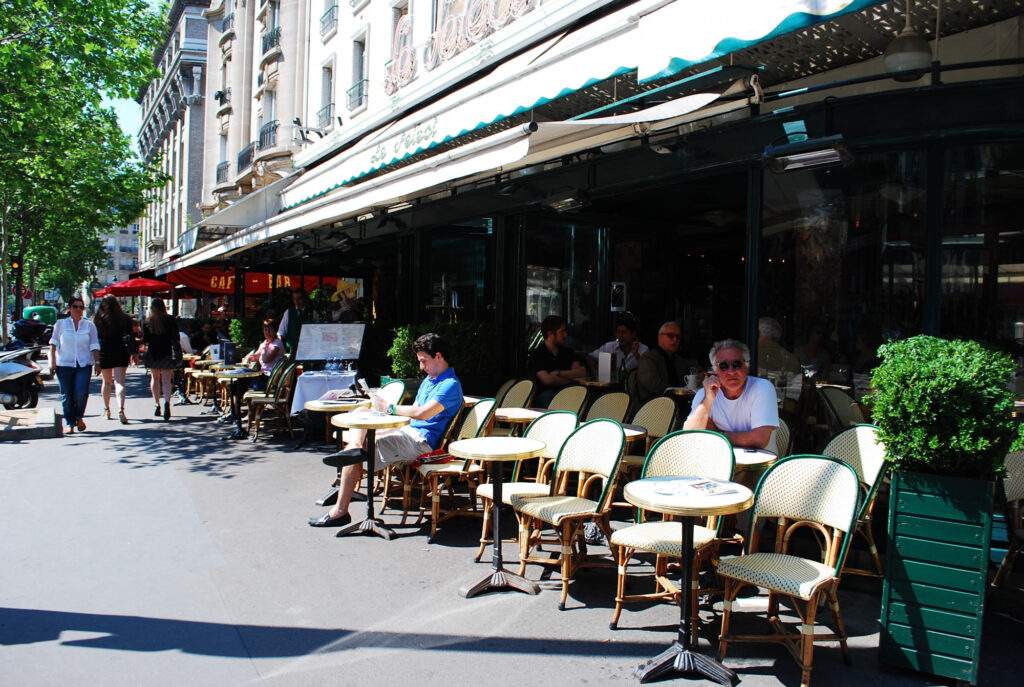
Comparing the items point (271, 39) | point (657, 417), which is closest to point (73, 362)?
point (657, 417)

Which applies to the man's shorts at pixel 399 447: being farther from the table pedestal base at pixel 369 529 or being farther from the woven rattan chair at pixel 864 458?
the woven rattan chair at pixel 864 458

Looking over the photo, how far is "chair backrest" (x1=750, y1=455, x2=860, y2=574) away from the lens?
359 centimetres

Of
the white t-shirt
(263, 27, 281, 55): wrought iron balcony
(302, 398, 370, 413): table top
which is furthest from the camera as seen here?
(263, 27, 281, 55): wrought iron balcony

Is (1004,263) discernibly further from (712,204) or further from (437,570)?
(712,204)

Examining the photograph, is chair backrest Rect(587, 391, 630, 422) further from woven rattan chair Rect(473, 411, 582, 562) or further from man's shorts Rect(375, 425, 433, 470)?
man's shorts Rect(375, 425, 433, 470)

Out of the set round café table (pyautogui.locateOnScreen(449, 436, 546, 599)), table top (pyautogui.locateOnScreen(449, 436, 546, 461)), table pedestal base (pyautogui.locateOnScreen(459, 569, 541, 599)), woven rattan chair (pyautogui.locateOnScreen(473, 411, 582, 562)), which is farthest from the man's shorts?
table pedestal base (pyautogui.locateOnScreen(459, 569, 541, 599))

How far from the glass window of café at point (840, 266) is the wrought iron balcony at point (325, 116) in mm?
14718

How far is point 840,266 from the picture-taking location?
18.7 ft

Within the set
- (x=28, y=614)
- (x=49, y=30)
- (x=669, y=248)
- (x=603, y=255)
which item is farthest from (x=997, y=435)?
(x=49, y=30)

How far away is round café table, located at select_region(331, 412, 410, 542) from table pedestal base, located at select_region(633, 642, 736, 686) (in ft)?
8.62

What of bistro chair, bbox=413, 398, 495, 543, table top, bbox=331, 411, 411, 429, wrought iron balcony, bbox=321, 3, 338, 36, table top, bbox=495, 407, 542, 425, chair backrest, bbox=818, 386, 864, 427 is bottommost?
bistro chair, bbox=413, 398, 495, 543

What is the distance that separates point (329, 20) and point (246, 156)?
7.62 m

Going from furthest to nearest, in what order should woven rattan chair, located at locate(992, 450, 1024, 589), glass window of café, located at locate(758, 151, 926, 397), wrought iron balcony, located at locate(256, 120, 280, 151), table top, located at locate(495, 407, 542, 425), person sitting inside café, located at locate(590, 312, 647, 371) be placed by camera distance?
1. wrought iron balcony, located at locate(256, 120, 280, 151)
2. person sitting inside café, located at locate(590, 312, 647, 371)
3. table top, located at locate(495, 407, 542, 425)
4. glass window of café, located at locate(758, 151, 926, 397)
5. woven rattan chair, located at locate(992, 450, 1024, 589)

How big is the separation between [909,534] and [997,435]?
577 millimetres
